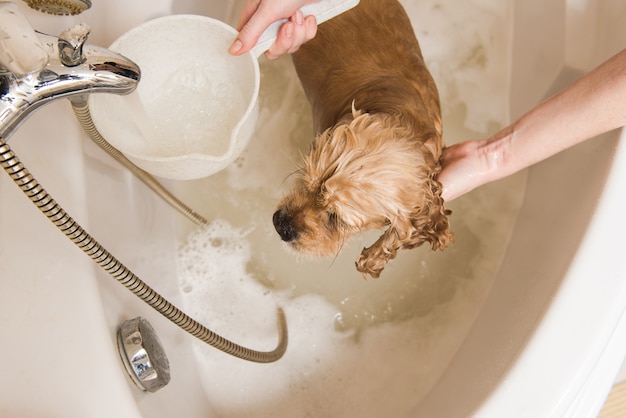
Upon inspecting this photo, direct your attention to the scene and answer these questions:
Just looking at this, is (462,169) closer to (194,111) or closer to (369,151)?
(369,151)

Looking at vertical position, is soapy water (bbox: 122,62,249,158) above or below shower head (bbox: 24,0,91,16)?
above

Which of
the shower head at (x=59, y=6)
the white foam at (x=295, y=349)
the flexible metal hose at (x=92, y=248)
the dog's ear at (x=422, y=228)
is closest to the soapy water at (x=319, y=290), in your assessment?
the white foam at (x=295, y=349)

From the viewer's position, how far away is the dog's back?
1.39m

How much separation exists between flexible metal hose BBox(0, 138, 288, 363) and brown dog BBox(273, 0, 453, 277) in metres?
0.30

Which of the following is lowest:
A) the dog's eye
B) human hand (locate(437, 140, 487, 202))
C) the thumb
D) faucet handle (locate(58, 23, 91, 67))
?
faucet handle (locate(58, 23, 91, 67))

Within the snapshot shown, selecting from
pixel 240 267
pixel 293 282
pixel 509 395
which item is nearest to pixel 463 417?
pixel 509 395

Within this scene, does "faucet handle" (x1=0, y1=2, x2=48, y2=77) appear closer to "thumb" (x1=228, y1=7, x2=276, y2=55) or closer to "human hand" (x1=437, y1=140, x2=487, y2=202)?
"thumb" (x1=228, y1=7, x2=276, y2=55)

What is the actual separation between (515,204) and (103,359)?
4.21 ft

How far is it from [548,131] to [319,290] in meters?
0.84

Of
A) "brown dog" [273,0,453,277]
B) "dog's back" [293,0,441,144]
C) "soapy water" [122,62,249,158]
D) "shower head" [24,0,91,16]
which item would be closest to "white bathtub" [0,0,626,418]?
"shower head" [24,0,91,16]

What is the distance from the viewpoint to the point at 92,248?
2.98ft

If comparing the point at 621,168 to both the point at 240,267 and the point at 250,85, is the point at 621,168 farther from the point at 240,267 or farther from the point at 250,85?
the point at 240,267

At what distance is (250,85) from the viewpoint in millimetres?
1406

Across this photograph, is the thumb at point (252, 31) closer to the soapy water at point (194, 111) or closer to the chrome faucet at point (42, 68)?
the soapy water at point (194, 111)
